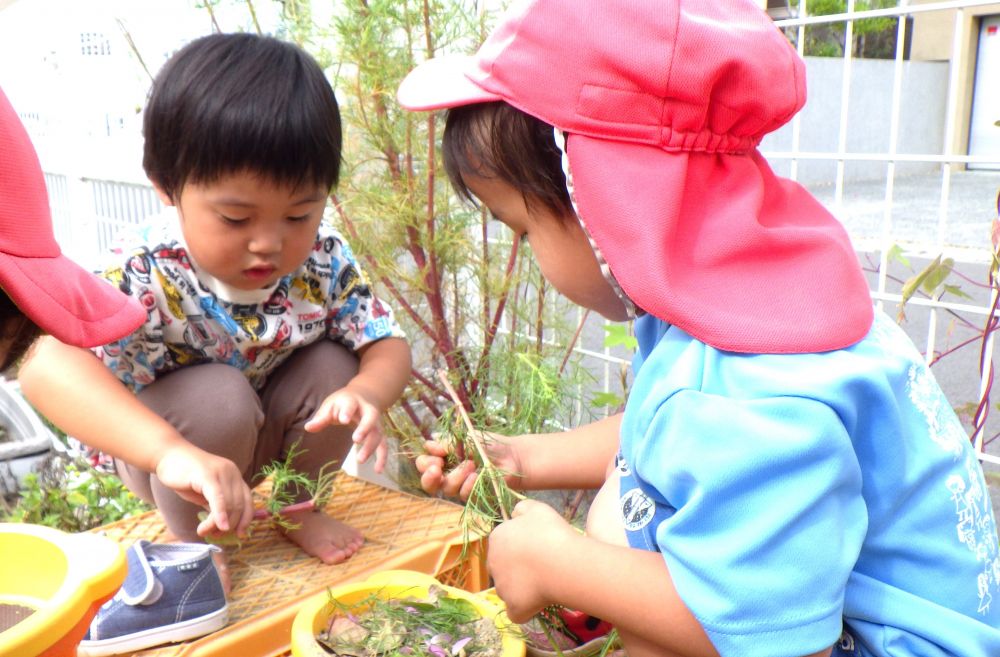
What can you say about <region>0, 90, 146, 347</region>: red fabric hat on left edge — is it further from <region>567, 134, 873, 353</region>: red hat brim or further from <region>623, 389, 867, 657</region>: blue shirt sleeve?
<region>623, 389, 867, 657</region>: blue shirt sleeve

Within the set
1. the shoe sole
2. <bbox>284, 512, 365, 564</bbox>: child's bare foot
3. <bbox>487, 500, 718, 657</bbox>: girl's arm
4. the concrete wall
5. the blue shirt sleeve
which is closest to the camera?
the blue shirt sleeve

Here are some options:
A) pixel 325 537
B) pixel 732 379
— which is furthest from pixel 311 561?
pixel 732 379

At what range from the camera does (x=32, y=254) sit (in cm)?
105

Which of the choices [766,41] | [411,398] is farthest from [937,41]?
[766,41]

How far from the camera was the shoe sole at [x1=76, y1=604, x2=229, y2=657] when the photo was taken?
1.63 meters

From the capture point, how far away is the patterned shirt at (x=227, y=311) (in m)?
1.86

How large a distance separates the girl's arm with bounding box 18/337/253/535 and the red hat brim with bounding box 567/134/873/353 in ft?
2.75

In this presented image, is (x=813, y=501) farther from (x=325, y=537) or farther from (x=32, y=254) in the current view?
(x=325, y=537)

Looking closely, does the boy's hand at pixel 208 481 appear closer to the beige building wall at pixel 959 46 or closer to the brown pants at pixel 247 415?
the brown pants at pixel 247 415

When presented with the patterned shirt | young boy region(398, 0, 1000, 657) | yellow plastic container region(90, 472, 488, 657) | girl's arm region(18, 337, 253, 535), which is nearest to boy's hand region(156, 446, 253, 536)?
girl's arm region(18, 337, 253, 535)

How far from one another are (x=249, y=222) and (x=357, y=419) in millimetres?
421

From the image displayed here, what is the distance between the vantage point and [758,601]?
3.21 ft

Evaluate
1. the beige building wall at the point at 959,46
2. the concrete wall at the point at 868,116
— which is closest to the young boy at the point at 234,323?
the beige building wall at the point at 959,46

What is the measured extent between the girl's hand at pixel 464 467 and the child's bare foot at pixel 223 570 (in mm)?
551
